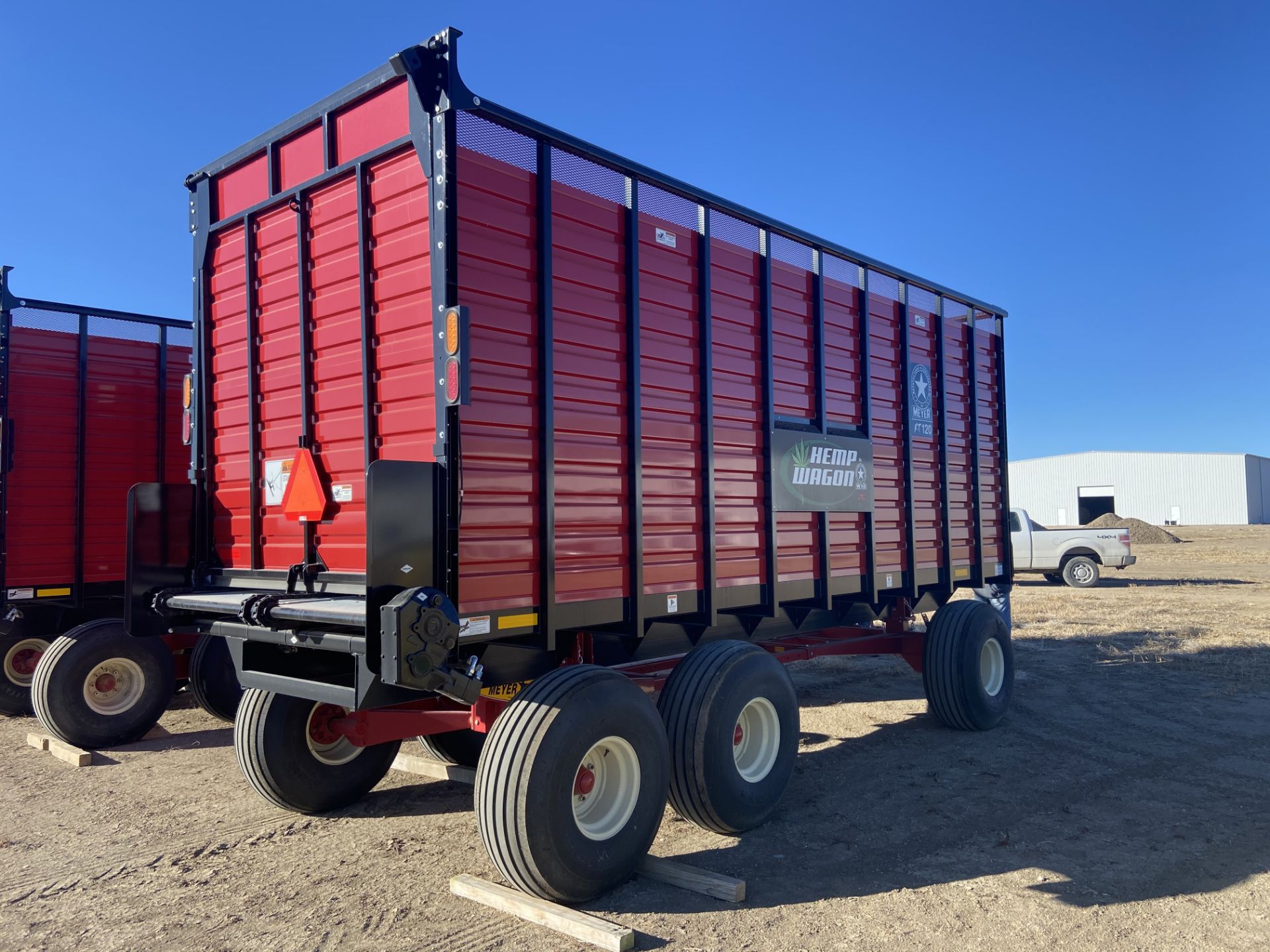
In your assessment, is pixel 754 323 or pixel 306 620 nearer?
pixel 306 620

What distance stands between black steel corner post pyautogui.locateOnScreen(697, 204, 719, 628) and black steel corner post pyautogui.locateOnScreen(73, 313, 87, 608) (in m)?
6.00

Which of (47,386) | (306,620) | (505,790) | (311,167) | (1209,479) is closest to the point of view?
(505,790)

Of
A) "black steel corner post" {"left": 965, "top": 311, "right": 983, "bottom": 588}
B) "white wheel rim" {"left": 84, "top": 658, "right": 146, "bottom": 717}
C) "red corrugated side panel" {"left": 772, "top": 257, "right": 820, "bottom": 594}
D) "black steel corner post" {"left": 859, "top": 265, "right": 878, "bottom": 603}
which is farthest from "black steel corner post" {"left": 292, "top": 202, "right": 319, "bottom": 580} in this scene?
"black steel corner post" {"left": 965, "top": 311, "right": 983, "bottom": 588}

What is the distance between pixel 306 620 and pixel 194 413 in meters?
Result: 2.27

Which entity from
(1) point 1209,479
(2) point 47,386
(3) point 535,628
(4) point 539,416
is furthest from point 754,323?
(1) point 1209,479

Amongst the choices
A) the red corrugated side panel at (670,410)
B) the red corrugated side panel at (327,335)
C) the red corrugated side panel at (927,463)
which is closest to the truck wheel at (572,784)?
the red corrugated side panel at (670,410)

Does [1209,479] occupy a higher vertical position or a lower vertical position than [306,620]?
higher

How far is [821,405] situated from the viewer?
6.70m

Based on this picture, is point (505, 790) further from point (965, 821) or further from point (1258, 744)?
point (1258, 744)

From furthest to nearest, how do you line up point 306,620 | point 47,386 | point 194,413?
point 47,386
point 194,413
point 306,620

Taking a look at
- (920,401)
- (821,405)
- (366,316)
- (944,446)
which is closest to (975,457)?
(944,446)

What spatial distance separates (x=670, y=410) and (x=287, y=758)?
307 centimetres

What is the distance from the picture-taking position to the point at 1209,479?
62906 millimetres

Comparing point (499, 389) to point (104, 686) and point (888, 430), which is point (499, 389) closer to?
point (888, 430)
